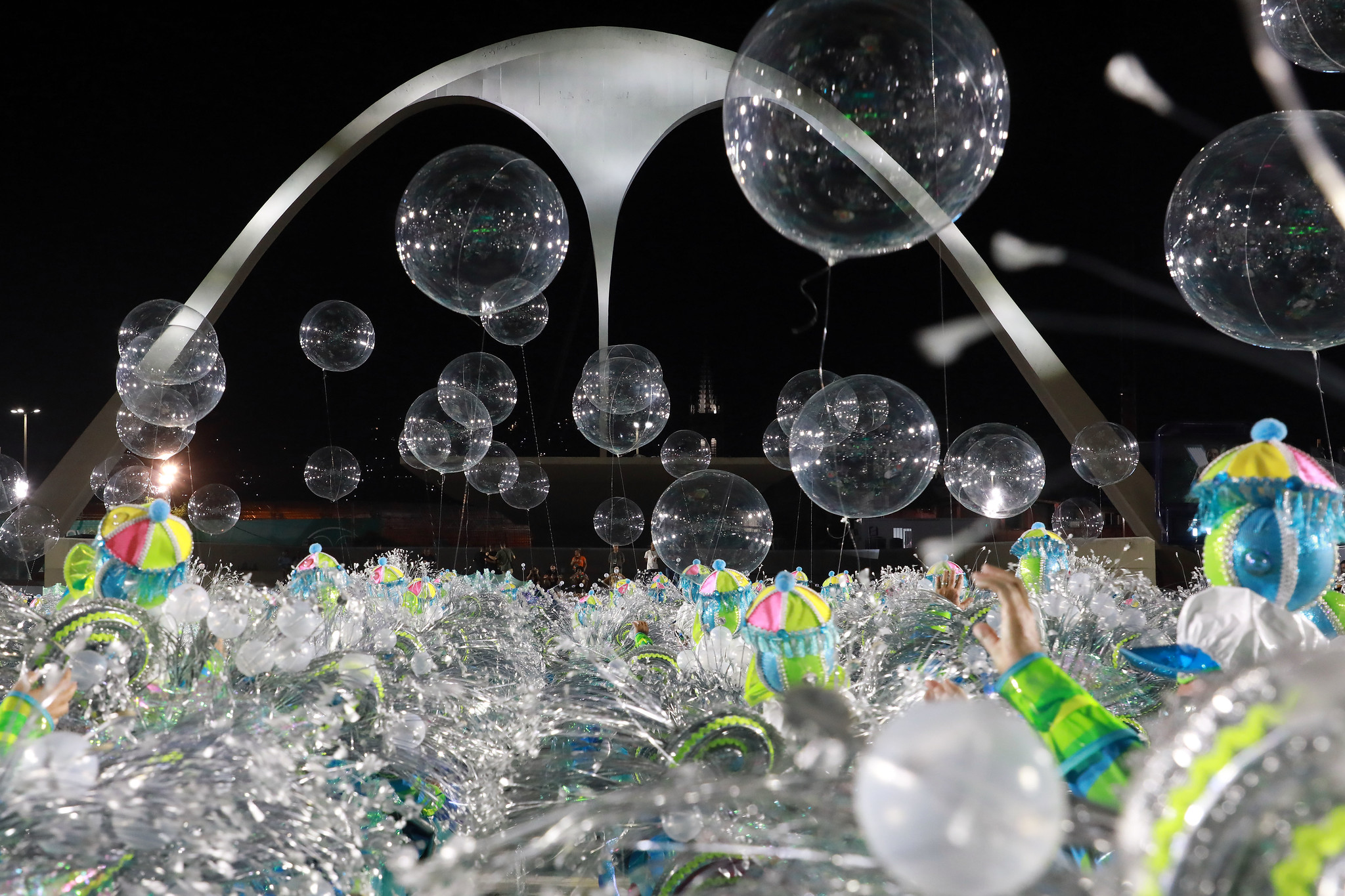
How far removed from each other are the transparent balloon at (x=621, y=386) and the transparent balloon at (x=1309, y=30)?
207 inches

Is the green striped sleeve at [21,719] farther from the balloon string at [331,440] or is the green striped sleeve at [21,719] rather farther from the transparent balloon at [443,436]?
the balloon string at [331,440]

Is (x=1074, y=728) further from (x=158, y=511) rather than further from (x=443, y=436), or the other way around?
(x=443, y=436)

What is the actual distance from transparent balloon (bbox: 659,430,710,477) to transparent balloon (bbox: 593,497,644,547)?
971 millimetres

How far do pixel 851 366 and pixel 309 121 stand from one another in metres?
7.95

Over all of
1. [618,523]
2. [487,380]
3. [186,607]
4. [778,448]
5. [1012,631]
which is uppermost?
[487,380]

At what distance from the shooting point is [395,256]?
13.7m

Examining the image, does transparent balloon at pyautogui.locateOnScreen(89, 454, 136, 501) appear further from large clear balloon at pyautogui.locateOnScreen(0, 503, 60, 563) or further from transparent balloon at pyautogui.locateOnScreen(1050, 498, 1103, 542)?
transparent balloon at pyautogui.locateOnScreen(1050, 498, 1103, 542)

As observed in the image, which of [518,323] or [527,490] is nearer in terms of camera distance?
[518,323]

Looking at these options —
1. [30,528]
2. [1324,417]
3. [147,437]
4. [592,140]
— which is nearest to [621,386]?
[592,140]

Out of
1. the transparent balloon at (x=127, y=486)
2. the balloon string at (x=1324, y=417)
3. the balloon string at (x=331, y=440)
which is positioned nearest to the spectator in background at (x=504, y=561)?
the balloon string at (x=331, y=440)

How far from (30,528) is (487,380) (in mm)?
7073

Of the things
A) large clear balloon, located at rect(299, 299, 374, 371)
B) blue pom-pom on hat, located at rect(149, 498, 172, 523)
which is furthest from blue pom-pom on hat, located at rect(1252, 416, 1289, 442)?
large clear balloon, located at rect(299, 299, 374, 371)

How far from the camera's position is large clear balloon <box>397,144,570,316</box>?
512cm

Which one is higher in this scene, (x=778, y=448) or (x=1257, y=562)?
(x=778, y=448)
